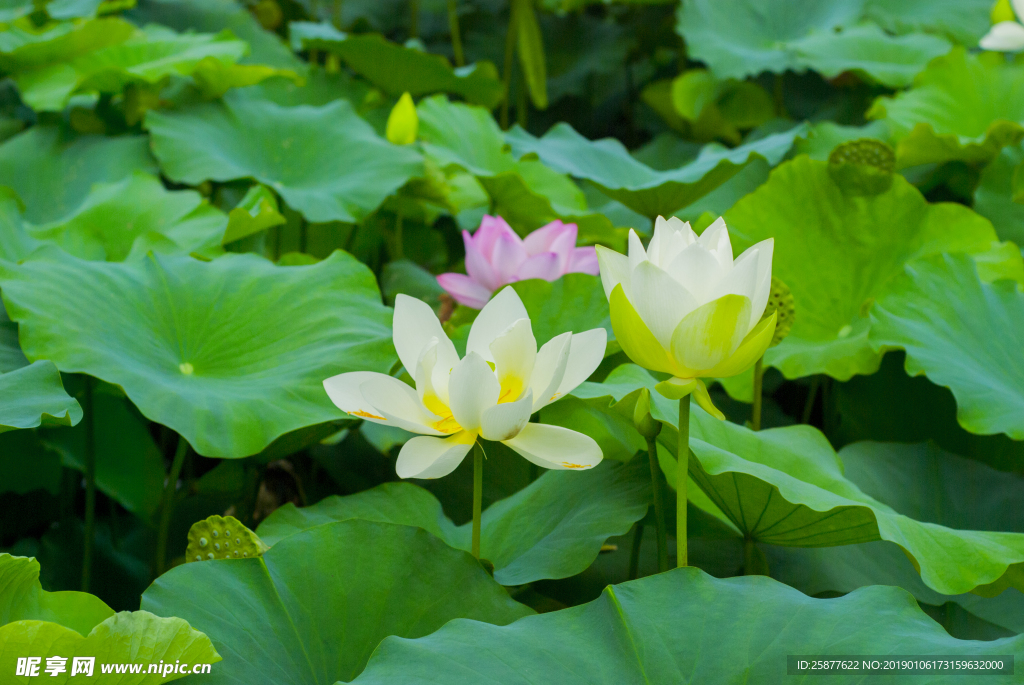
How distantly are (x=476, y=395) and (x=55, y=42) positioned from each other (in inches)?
55.0

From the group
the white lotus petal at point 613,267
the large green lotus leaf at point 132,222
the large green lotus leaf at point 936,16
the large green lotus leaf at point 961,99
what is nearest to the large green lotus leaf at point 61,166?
the large green lotus leaf at point 132,222

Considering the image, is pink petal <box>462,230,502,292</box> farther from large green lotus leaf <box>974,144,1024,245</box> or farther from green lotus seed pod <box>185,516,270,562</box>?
large green lotus leaf <box>974,144,1024,245</box>

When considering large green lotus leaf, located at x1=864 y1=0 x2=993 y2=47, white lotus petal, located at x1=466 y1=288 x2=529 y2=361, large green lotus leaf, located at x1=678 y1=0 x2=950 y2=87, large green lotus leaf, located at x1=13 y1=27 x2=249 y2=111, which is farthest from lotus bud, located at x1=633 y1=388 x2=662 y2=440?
large green lotus leaf, located at x1=864 y1=0 x2=993 y2=47

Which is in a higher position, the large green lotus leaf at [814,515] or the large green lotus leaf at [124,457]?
the large green lotus leaf at [814,515]

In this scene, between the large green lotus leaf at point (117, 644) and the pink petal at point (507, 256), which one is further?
the pink petal at point (507, 256)

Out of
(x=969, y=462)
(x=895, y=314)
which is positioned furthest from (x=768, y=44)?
(x=969, y=462)

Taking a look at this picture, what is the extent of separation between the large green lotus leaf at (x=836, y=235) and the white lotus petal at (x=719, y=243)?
548 mm

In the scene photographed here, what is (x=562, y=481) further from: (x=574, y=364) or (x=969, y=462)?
(x=969, y=462)

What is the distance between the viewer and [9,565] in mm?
526

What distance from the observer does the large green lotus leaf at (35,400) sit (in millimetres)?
649

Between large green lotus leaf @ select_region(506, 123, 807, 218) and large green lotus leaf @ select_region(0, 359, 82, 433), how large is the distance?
2.54 feet

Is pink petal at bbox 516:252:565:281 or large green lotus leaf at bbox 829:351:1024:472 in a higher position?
pink petal at bbox 516:252:565:281

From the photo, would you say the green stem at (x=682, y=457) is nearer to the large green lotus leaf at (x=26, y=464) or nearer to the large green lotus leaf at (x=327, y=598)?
the large green lotus leaf at (x=327, y=598)

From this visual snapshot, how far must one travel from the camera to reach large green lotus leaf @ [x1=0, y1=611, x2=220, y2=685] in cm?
47
